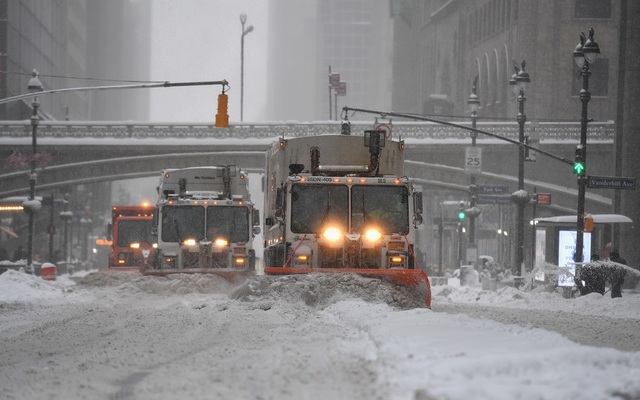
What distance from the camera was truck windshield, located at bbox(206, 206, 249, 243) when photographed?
32.9m

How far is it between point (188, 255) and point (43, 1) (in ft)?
260

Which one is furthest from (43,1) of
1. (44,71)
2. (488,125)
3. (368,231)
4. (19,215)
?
(368,231)

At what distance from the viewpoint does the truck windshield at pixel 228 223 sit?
108 ft

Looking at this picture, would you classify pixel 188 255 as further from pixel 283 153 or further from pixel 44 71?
pixel 44 71

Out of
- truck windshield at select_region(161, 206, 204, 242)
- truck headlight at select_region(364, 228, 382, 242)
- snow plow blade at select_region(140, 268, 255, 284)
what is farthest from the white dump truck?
truck headlight at select_region(364, 228, 382, 242)

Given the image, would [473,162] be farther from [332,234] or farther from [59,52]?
[59,52]

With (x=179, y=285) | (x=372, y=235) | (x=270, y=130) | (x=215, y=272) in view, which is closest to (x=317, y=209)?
(x=372, y=235)

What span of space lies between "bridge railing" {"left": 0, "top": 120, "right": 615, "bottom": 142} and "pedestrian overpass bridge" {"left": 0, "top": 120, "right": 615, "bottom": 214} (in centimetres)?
5

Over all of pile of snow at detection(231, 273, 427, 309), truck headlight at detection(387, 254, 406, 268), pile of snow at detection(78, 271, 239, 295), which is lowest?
pile of snow at detection(78, 271, 239, 295)

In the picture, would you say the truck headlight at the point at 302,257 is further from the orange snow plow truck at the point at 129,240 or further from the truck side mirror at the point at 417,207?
the orange snow plow truck at the point at 129,240

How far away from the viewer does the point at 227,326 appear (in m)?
19.0

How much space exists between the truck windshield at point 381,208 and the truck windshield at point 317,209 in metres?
0.20

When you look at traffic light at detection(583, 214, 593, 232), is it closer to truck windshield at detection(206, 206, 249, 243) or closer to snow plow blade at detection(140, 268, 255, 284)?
truck windshield at detection(206, 206, 249, 243)

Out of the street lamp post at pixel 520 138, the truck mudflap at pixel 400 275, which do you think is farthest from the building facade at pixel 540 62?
the truck mudflap at pixel 400 275
